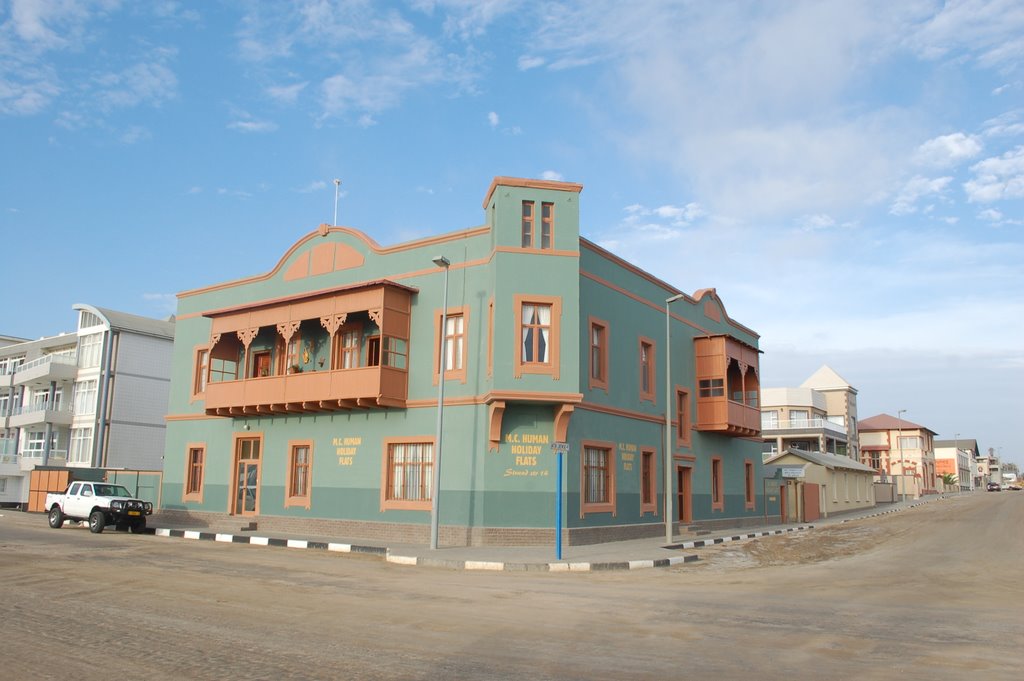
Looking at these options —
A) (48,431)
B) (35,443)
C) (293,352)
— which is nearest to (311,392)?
(293,352)

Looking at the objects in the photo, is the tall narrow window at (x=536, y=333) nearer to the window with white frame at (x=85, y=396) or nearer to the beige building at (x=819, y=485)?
the beige building at (x=819, y=485)

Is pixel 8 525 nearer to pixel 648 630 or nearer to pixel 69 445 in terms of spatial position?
pixel 69 445

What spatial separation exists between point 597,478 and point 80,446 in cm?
3753

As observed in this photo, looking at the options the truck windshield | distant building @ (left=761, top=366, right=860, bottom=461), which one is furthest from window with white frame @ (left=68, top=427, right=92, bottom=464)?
distant building @ (left=761, top=366, right=860, bottom=461)

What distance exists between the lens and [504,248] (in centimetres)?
2247

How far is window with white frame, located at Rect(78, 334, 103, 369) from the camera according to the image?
4725 cm


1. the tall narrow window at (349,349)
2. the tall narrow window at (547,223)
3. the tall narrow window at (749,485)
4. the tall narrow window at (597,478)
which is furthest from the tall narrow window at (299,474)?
the tall narrow window at (749,485)

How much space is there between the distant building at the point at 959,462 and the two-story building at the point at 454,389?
102670 millimetres

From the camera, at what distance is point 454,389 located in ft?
76.7

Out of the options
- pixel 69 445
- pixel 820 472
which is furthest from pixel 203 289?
pixel 820 472

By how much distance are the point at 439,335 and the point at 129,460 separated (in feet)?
105

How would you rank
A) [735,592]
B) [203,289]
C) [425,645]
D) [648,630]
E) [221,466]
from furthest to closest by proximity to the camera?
[203,289]
[221,466]
[735,592]
[648,630]
[425,645]

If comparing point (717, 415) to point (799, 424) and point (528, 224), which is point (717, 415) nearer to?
point (528, 224)

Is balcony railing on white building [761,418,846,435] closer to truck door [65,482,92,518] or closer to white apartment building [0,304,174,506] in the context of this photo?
white apartment building [0,304,174,506]
